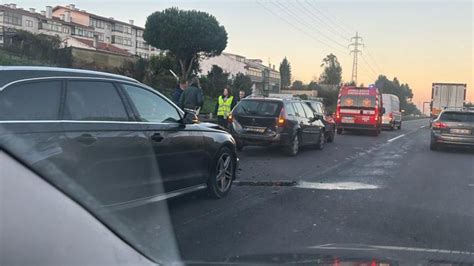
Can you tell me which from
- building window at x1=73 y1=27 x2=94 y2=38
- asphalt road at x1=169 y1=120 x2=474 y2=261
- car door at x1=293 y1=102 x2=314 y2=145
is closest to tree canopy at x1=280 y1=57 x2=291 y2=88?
building window at x1=73 y1=27 x2=94 y2=38

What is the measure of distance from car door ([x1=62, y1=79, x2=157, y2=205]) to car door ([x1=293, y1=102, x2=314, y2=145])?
27.9 ft

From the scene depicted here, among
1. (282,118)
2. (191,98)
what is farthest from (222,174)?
(282,118)

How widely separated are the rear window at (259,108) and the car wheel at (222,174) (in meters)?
5.30

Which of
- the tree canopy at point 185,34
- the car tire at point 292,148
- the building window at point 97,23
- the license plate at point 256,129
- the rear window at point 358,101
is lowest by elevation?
the car tire at point 292,148

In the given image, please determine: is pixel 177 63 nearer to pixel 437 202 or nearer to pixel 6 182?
pixel 437 202

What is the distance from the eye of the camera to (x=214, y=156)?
722 centimetres

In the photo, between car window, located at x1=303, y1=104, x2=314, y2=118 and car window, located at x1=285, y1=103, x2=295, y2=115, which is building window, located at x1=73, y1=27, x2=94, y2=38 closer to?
car window, located at x1=303, y1=104, x2=314, y2=118

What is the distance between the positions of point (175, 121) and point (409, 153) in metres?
10.9

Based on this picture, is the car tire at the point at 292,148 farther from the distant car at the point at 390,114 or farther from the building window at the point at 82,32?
the building window at the point at 82,32

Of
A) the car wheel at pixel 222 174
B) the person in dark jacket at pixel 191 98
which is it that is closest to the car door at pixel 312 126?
the person in dark jacket at pixel 191 98

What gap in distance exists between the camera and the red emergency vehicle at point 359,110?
2355 cm

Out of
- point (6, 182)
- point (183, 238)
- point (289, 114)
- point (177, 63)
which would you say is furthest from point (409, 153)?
point (177, 63)

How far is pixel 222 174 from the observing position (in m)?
7.53

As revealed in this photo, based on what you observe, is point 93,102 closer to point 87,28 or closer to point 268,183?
point 268,183
